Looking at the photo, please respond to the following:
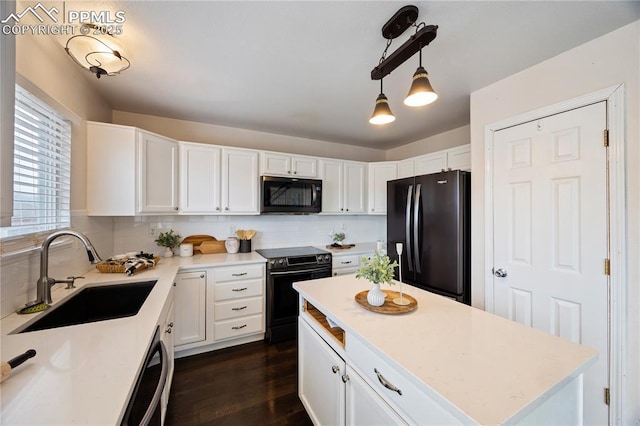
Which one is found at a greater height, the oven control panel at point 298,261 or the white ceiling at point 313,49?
the white ceiling at point 313,49

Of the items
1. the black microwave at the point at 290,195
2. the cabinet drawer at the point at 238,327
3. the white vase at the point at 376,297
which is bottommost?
the cabinet drawer at the point at 238,327

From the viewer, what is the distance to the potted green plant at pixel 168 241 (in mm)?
2654

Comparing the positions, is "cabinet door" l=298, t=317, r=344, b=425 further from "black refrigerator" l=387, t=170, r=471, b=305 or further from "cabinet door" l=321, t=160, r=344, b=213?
"cabinet door" l=321, t=160, r=344, b=213

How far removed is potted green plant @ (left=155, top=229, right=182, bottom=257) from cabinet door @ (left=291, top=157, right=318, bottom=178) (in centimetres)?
157

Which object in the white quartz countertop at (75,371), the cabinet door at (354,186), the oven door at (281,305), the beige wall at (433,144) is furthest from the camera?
the cabinet door at (354,186)

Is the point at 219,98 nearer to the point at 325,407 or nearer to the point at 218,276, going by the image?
the point at 218,276

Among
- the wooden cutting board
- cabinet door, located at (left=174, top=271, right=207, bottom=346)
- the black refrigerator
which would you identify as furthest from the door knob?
the wooden cutting board

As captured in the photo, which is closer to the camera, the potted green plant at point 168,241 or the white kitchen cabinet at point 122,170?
the white kitchen cabinet at point 122,170

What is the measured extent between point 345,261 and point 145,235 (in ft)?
7.68

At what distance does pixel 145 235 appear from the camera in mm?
2676

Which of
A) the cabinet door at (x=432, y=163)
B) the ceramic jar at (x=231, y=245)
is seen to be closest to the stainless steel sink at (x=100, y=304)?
the ceramic jar at (x=231, y=245)

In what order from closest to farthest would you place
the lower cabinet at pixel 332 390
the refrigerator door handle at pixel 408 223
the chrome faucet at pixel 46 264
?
the lower cabinet at pixel 332 390
the chrome faucet at pixel 46 264
the refrigerator door handle at pixel 408 223

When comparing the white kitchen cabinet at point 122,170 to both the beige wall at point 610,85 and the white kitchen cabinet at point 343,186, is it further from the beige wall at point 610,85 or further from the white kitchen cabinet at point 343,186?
the beige wall at point 610,85

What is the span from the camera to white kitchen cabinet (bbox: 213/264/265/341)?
250cm
